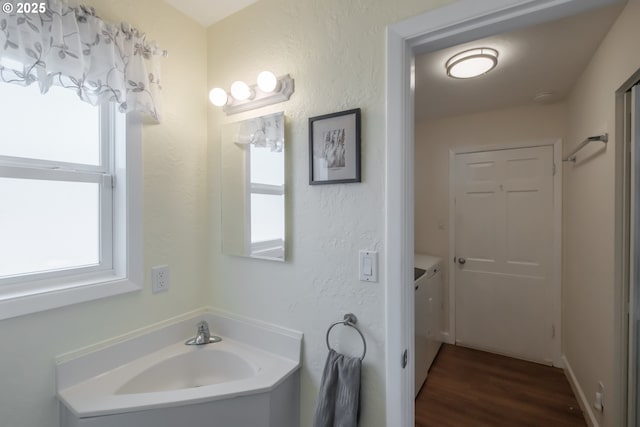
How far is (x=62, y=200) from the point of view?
3.92 ft

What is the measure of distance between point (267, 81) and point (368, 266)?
36.0 inches

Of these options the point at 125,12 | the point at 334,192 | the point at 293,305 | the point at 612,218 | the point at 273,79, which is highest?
the point at 125,12

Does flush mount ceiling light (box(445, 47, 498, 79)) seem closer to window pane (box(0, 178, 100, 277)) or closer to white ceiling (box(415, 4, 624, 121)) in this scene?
white ceiling (box(415, 4, 624, 121))

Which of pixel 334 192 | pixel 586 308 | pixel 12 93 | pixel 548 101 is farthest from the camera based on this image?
pixel 548 101

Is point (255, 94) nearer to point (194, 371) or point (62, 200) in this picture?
point (62, 200)

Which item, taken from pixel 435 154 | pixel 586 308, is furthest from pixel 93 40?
pixel 586 308

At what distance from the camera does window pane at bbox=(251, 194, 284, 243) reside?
52.7 inches

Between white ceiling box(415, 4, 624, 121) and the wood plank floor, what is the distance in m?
2.38

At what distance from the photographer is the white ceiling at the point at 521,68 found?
1.50 meters

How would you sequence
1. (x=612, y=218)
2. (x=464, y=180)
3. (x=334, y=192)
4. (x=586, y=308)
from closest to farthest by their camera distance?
1. (x=334, y=192)
2. (x=612, y=218)
3. (x=586, y=308)
4. (x=464, y=180)

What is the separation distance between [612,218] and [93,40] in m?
2.53

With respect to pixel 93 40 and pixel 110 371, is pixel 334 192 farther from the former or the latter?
pixel 110 371

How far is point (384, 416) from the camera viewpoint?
3.54 ft

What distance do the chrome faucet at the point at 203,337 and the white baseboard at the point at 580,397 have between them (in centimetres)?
236
